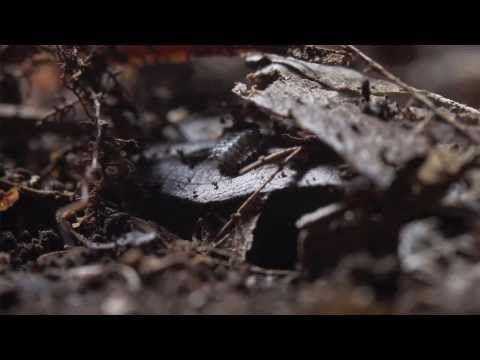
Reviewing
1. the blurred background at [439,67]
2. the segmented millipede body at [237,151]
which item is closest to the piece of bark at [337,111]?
the segmented millipede body at [237,151]

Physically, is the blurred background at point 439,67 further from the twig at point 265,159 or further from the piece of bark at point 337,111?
the twig at point 265,159

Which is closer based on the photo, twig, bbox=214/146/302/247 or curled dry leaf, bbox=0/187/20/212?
twig, bbox=214/146/302/247

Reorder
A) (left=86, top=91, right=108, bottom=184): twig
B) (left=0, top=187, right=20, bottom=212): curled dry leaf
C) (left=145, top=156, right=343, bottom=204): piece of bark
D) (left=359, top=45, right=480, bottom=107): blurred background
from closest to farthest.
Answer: (left=145, top=156, right=343, bottom=204): piece of bark, (left=86, top=91, right=108, bottom=184): twig, (left=0, top=187, right=20, bottom=212): curled dry leaf, (left=359, top=45, right=480, bottom=107): blurred background

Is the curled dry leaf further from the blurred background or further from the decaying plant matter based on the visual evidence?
the blurred background

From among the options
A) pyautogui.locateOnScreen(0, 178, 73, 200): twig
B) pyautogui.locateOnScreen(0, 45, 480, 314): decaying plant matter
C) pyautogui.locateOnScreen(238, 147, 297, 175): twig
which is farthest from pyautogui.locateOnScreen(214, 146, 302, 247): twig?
pyautogui.locateOnScreen(0, 178, 73, 200): twig

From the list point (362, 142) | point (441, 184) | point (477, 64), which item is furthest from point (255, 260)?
point (477, 64)

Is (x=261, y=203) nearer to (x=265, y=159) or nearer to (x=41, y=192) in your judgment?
(x=265, y=159)
